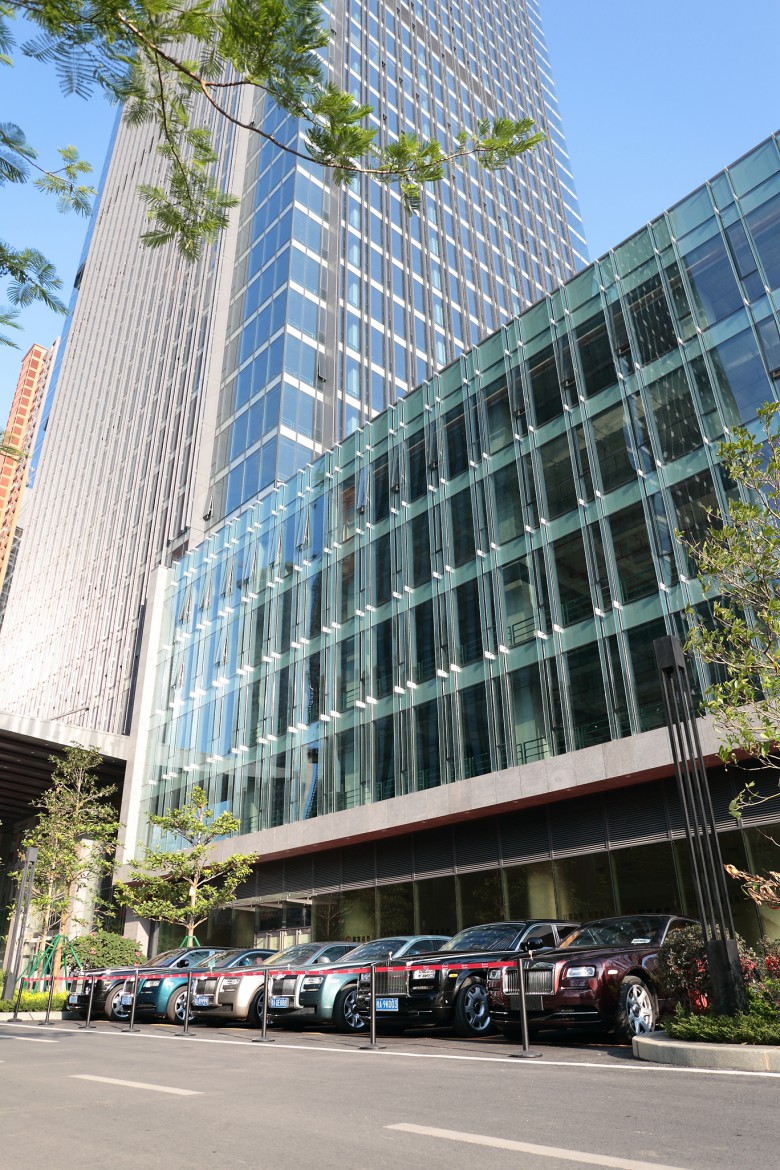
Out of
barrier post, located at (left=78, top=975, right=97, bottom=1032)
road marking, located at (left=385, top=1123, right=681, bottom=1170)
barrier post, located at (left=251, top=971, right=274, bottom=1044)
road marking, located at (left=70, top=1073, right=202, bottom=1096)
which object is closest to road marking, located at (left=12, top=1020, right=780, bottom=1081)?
barrier post, located at (left=251, top=971, right=274, bottom=1044)

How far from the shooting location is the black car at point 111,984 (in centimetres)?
1955

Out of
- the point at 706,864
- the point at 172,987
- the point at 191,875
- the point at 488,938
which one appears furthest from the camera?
the point at 191,875

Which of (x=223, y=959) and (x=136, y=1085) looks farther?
(x=223, y=959)

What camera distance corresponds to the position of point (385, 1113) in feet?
20.1

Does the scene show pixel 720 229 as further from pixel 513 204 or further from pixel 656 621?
pixel 513 204

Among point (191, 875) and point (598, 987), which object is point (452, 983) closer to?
point (598, 987)

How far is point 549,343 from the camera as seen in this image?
25.0 m

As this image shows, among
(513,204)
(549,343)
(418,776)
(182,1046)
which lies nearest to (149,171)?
(513,204)

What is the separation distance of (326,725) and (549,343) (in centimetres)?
1439

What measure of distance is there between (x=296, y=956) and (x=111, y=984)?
21.8ft

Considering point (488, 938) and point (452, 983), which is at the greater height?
point (488, 938)

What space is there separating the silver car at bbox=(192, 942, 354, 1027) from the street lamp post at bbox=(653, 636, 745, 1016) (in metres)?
7.90

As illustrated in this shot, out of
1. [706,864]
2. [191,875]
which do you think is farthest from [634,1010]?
[191,875]

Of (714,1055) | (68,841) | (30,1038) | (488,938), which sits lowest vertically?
(714,1055)
